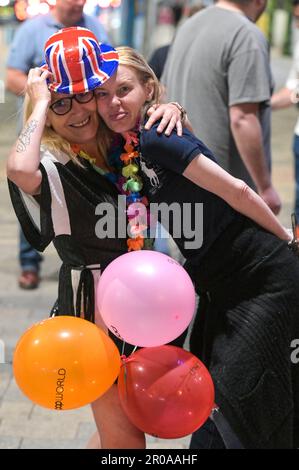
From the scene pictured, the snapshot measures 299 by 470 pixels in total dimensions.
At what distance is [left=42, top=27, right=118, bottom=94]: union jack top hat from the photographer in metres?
2.60

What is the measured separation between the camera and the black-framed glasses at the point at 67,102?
2682 millimetres

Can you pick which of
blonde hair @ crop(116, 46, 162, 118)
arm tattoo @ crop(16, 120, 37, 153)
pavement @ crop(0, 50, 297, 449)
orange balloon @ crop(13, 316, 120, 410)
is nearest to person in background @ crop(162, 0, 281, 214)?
pavement @ crop(0, 50, 297, 449)

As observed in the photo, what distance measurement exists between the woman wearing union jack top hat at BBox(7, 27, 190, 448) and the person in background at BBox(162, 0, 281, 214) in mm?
1161

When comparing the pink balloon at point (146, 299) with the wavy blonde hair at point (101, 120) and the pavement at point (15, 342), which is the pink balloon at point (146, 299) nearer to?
the wavy blonde hair at point (101, 120)

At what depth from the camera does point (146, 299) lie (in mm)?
2461

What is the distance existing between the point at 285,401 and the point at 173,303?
0.61 m

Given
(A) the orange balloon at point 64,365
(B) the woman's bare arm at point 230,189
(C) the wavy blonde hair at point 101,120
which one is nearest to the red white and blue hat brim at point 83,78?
(C) the wavy blonde hair at point 101,120

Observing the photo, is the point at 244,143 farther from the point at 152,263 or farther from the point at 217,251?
the point at 152,263

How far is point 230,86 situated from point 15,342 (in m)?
1.89

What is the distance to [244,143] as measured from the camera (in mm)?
3854

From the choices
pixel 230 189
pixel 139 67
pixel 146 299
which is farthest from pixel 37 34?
pixel 146 299

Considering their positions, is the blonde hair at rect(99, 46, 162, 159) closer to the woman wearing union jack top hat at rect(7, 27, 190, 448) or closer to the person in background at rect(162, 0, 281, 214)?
the woman wearing union jack top hat at rect(7, 27, 190, 448)

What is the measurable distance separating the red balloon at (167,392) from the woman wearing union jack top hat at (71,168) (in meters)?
0.24

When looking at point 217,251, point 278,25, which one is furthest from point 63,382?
point 278,25
